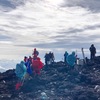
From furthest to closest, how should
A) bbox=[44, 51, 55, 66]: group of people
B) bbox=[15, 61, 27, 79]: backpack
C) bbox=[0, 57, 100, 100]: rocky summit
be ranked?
bbox=[44, 51, 55, 66]: group of people → bbox=[15, 61, 27, 79]: backpack → bbox=[0, 57, 100, 100]: rocky summit

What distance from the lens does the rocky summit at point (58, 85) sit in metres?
62.3

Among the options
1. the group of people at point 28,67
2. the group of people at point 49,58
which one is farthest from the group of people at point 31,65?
the group of people at point 49,58

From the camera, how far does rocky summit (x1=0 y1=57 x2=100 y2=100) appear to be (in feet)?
204

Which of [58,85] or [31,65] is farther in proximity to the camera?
[31,65]

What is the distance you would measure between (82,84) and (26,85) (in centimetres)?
1415

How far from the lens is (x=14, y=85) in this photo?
7231 centimetres

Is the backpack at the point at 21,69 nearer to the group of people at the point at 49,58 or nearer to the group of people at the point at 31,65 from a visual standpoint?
the group of people at the point at 31,65

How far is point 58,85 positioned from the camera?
7019 centimetres

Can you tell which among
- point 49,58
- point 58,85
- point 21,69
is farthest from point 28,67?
point 49,58

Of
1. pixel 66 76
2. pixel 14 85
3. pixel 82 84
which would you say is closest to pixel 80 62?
pixel 66 76

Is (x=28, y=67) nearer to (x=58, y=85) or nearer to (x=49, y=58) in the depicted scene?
(x=58, y=85)

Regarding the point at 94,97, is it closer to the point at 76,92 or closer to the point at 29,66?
the point at 76,92

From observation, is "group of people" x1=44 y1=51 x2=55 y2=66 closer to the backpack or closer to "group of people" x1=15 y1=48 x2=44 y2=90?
"group of people" x1=15 y1=48 x2=44 y2=90

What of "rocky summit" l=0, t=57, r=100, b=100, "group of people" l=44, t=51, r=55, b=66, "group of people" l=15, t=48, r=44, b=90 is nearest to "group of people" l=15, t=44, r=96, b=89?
"group of people" l=15, t=48, r=44, b=90
